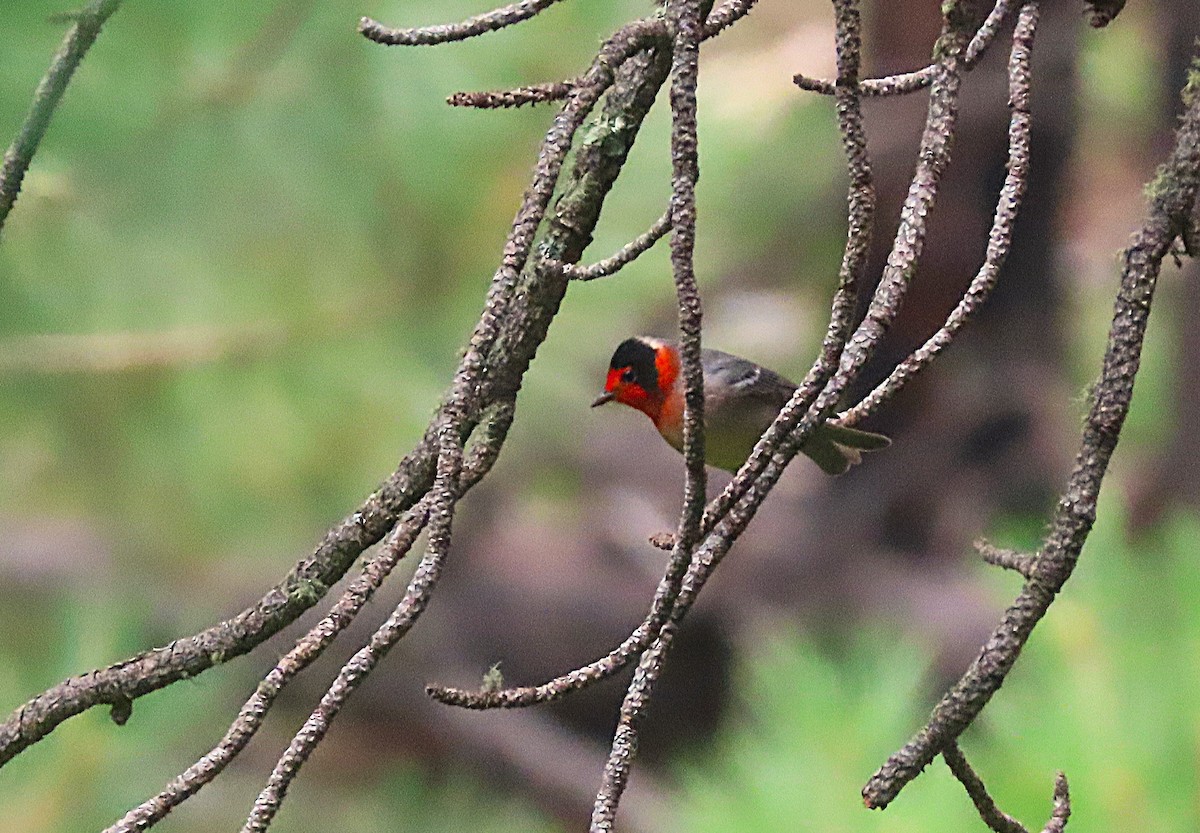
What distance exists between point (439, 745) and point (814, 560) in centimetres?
63

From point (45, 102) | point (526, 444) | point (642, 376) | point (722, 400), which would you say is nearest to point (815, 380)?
point (45, 102)

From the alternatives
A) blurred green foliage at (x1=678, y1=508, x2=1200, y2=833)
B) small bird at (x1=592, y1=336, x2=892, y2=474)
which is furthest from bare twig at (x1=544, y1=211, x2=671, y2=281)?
blurred green foliage at (x1=678, y1=508, x2=1200, y2=833)

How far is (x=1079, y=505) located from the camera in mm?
478

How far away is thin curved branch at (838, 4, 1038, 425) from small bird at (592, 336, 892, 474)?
51 centimetres

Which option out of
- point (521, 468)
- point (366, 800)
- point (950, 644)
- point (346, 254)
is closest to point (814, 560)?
point (950, 644)

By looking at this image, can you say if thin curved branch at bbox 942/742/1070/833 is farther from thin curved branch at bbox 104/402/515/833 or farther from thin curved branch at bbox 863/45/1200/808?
thin curved branch at bbox 104/402/515/833

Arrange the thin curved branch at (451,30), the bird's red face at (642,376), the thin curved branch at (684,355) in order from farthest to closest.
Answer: the bird's red face at (642,376) < the thin curved branch at (451,30) < the thin curved branch at (684,355)

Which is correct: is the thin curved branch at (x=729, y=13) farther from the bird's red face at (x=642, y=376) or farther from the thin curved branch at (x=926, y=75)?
the bird's red face at (x=642, y=376)

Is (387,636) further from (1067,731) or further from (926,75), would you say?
(1067,731)

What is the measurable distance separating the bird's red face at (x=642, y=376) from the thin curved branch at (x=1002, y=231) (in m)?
0.76

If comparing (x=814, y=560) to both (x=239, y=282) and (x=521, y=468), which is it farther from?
(x=239, y=282)

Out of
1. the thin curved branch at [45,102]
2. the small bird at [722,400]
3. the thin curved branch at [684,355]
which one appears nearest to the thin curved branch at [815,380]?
the thin curved branch at [684,355]

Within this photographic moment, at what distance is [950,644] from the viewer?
2.20m

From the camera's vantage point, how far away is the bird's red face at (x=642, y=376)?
129 centimetres
